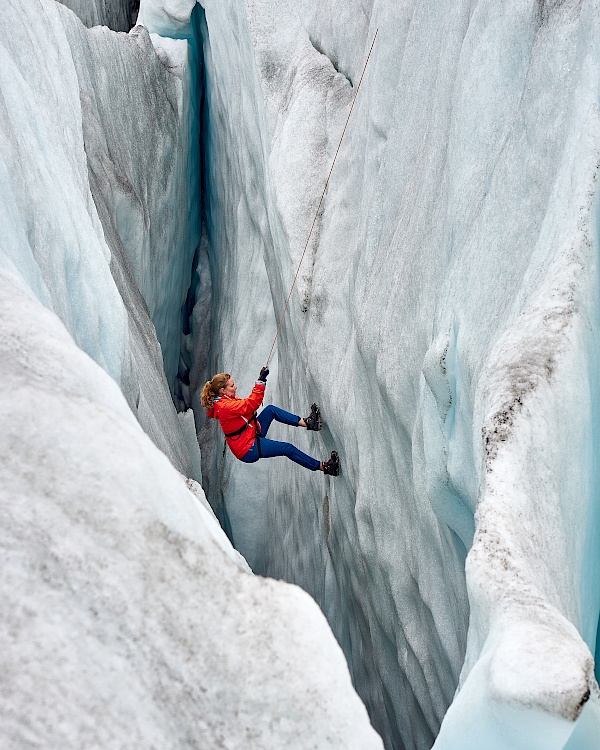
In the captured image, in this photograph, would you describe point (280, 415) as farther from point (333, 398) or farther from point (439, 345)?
point (439, 345)

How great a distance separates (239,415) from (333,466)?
637mm

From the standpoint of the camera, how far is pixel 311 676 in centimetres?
139

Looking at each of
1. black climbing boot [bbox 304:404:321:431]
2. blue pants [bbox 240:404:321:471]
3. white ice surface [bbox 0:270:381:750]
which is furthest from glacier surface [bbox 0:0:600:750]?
blue pants [bbox 240:404:321:471]

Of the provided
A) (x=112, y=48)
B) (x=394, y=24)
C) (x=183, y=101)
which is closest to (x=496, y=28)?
(x=394, y=24)

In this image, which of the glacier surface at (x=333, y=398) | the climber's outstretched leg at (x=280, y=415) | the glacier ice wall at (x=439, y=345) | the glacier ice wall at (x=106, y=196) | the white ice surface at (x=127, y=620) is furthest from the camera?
the climber's outstretched leg at (x=280, y=415)

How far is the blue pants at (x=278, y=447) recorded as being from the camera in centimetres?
447

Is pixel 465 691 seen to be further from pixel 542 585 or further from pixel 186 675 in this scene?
pixel 186 675

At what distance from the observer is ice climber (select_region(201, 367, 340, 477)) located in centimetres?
436

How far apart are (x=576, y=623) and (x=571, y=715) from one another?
2.24 ft

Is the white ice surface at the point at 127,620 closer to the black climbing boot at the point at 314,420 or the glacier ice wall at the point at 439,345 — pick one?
the glacier ice wall at the point at 439,345

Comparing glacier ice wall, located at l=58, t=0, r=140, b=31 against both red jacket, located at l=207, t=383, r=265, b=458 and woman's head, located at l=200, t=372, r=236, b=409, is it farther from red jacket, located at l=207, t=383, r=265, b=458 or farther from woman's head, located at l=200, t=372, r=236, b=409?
red jacket, located at l=207, t=383, r=265, b=458

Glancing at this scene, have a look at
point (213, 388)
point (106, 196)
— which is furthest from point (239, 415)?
point (106, 196)

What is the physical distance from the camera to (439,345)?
8.84 ft

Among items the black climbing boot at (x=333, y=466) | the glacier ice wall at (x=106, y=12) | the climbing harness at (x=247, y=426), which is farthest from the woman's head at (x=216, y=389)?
the glacier ice wall at (x=106, y=12)
